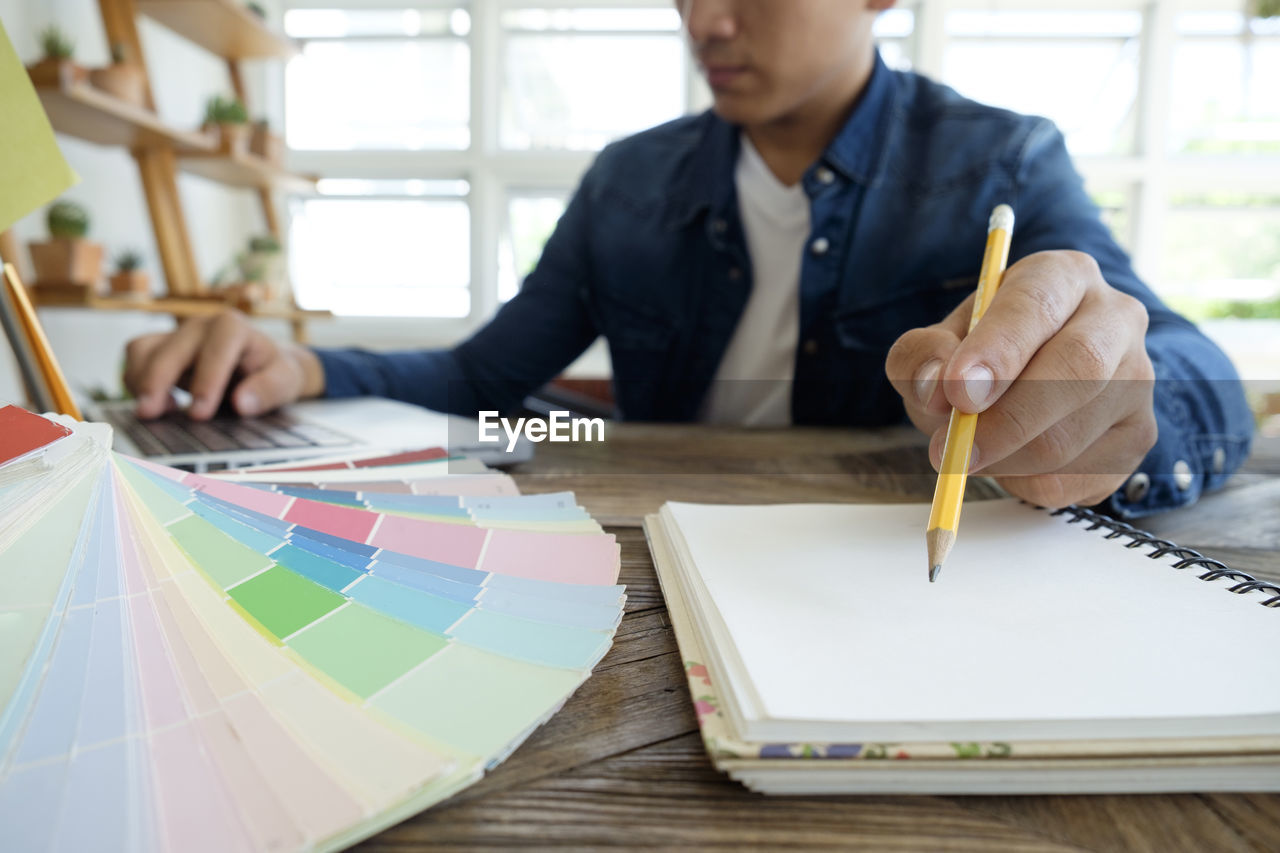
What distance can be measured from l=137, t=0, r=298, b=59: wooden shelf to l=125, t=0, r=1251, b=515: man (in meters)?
1.35

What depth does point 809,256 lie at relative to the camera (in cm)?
95

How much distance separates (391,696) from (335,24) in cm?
377

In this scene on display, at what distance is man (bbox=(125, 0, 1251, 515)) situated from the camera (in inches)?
27.3

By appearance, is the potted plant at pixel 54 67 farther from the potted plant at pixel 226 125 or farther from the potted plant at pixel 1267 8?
the potted plant at pixel 1267 8

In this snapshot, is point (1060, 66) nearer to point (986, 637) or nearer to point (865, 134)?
point (865, 134)

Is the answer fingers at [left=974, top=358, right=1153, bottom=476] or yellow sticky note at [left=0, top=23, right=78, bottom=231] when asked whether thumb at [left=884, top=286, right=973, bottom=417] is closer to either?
fingers at [left=974, top=358, right=1153, bottom=476]

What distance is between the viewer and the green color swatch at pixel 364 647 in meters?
0.20

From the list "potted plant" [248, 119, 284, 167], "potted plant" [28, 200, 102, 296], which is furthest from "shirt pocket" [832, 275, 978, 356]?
"potted plant" [248, 119, 284, 167]

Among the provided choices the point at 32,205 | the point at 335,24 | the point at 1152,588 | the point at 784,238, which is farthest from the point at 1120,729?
the point at 335,24

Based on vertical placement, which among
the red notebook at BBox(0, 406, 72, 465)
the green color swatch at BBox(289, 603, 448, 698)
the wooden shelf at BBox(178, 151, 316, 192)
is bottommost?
the green color swatch at BBox(289, 603, 448, 698)

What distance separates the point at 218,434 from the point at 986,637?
57 centimetres

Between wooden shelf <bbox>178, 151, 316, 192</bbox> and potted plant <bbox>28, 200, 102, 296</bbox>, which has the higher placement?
wooden shelf <bbox>178, 151, 316, 192</bbox>

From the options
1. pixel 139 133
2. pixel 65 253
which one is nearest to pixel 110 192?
pixel 139 133

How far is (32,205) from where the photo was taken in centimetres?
35
